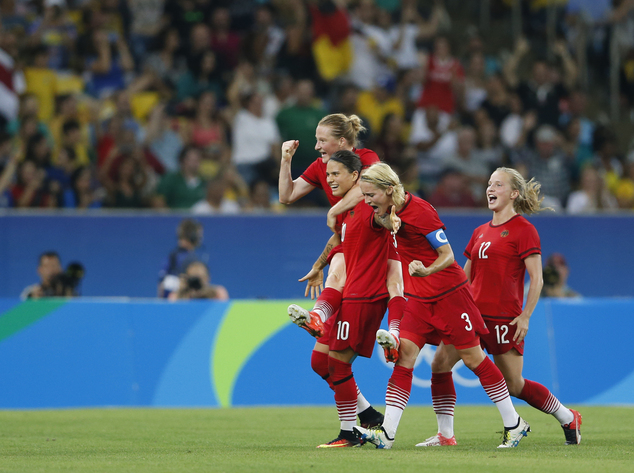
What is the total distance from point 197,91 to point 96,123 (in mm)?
2028

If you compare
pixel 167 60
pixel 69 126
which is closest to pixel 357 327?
pixel 69 126

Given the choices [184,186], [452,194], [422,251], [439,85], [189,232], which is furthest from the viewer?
[439,85]

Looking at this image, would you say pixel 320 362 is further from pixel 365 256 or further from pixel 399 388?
pixel 365 256

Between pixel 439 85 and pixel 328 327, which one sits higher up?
pixel 439 85

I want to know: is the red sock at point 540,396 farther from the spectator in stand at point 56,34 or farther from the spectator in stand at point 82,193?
the spectator in stand at point 56,34

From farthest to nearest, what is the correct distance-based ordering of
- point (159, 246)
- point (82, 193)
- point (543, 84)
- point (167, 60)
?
1. point (543, 84)
2. point (167, 60)
3. point (82, 193)
4. point (159, 246)

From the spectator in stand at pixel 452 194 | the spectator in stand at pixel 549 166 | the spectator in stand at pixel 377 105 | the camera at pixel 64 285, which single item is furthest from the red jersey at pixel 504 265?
the spectator in stand at pixel 377 105

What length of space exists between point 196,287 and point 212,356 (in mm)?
1120

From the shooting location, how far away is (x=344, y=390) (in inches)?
279

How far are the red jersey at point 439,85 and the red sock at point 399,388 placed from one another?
10.7 metres

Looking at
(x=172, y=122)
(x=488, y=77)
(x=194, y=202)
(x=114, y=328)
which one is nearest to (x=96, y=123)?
(x=172, y=122)

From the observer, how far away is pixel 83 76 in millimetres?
16047

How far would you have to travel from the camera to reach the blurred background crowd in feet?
47.1

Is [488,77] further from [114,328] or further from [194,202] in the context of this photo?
[114,328]
